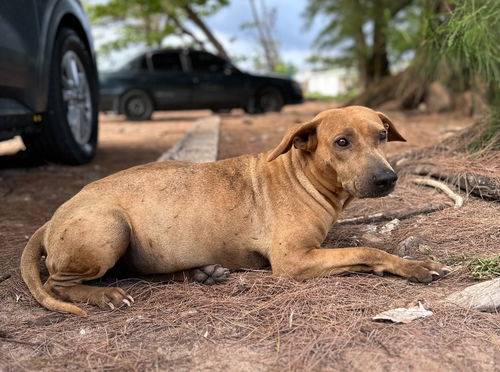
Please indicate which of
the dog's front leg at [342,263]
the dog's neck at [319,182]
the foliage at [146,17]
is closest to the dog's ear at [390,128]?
the dog's neck at [319,182]

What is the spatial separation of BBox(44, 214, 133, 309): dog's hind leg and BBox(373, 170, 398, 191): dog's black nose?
1.41 metres

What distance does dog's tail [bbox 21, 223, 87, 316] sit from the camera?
9.26ft

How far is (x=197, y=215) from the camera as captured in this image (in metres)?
3.30

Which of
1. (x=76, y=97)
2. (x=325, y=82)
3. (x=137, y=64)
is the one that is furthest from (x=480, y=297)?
(x=325, y=82)

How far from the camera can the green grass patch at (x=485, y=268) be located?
2.89m

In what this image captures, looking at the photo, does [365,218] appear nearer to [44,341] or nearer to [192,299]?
[192,299]

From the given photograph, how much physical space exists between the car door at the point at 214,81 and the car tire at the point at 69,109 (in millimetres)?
8993

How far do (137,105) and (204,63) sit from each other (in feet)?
7.32

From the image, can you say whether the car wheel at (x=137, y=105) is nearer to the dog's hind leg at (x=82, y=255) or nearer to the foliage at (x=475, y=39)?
the foliage at (x=475, y=39)

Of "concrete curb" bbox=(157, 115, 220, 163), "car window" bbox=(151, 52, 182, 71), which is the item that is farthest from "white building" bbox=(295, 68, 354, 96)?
"concrete curb" bbox=(157, 115, 220, 163)

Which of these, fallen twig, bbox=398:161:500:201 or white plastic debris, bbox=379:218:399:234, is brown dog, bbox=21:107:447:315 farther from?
fallen twig, bbox=398:161:500:201

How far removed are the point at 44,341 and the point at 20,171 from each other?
4.45 m

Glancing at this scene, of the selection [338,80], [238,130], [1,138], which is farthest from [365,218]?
[338,80]

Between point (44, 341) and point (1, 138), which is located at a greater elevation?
point (1, 138)
